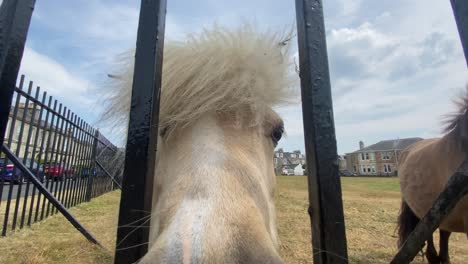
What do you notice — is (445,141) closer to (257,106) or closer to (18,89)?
(257,106)

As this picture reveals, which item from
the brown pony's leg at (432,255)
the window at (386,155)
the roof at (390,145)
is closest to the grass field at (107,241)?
the brown pony's leg at (432,255)

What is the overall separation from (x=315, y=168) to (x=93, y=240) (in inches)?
157

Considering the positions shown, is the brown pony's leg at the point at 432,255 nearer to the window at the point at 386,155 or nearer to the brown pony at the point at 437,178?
the brown pony at the point at 437,178

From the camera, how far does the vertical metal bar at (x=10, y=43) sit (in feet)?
3.01

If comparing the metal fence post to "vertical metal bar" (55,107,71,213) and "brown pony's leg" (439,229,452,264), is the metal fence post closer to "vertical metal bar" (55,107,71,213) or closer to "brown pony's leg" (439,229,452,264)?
"vertical metal bar" (55,107,71,213)

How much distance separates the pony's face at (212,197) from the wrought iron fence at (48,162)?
267 centimetres

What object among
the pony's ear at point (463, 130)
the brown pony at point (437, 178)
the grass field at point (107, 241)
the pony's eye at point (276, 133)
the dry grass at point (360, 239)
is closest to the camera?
the pony's eye at point (276, 133)

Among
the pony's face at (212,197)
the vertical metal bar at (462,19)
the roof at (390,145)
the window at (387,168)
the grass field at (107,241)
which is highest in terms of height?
the roof at (390,145)

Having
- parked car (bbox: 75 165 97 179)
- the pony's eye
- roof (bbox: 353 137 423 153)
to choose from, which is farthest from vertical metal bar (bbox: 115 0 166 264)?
roof (bbox: 353 137 423 153)

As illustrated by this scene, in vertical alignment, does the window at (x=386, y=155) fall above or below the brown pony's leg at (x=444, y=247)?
above

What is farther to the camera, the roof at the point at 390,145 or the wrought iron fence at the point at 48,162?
the roof at the point at 390,145

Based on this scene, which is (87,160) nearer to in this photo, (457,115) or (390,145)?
(457,115)

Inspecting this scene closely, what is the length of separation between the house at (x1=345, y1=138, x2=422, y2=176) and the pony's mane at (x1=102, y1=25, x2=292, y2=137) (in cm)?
6582

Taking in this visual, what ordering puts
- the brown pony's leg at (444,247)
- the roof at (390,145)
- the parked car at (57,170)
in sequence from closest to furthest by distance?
the brown pony's leg at (444,247)
the parked car at (57,170)
the roof at (390,145)
